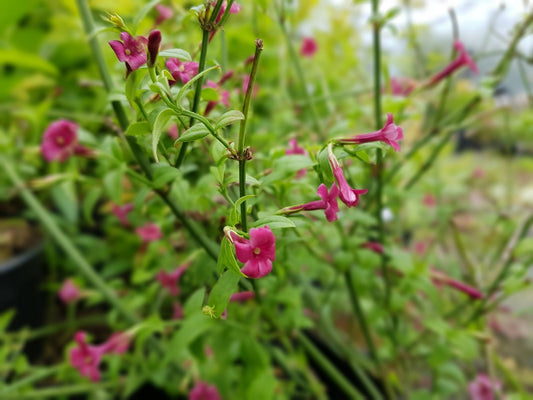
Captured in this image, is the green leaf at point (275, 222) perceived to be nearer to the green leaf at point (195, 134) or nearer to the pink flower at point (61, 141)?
the green leaf at point (195, 134)

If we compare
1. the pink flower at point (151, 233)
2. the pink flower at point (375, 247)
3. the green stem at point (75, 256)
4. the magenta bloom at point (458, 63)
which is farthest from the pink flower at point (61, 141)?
the magenta bloom at point (458, 63)

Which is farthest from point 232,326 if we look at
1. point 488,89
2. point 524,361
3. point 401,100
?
point 524,361

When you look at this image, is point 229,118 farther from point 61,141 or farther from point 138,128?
point 61,141

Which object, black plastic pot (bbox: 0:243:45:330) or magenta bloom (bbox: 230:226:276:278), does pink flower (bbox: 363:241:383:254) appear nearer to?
magenta bloom (bbox: 230:226:276:278)

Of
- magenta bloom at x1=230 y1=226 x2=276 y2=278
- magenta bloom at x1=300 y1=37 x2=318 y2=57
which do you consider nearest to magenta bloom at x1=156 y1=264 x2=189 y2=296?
magenta bloom at x1=230 y1=226 x2=276 y2=278

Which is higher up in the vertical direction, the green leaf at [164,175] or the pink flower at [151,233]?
the green leaf at [164,175]

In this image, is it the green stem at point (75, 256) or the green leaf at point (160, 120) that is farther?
the green stem at point (75, 256)

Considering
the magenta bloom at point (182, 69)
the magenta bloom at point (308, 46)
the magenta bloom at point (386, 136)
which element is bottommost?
the magenta bloom at point (386, 136)
